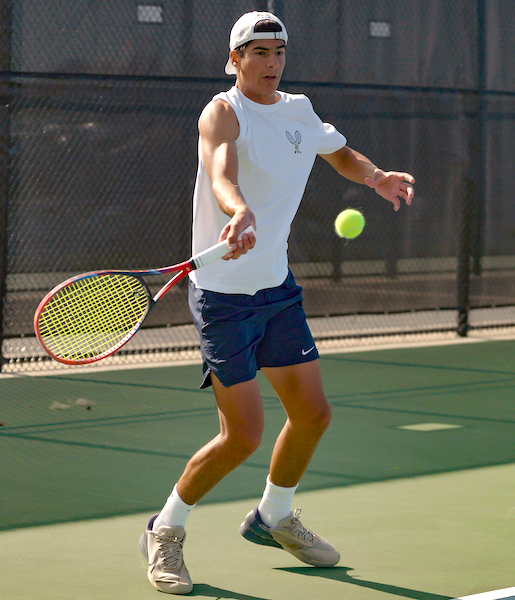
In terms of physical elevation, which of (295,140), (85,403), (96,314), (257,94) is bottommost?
(85,403)

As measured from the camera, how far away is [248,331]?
2.91m

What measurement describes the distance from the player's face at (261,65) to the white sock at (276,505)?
3.95 feet

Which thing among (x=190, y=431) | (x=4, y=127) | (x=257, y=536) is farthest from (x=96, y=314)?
(x=4, y=127)

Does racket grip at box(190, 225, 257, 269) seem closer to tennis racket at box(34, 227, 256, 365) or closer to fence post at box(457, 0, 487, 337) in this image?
tennis racket at box(34, 227, 256, 365)

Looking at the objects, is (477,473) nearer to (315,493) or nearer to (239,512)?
(315,493)

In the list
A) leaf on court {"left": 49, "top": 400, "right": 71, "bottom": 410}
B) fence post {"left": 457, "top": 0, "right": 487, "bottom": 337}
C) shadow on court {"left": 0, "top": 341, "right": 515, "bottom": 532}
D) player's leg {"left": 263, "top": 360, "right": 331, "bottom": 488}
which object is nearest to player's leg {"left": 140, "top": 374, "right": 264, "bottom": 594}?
player's leg {"left": 263, "top": 360, "right": 331, "bottom": 488}

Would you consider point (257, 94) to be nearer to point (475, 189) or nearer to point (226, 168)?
point (226, 168)

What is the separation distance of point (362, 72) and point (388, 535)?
455 centimetres

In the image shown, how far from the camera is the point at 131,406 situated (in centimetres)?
536

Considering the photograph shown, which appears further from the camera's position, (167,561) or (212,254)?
(167,561)

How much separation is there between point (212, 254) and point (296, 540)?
98 cm

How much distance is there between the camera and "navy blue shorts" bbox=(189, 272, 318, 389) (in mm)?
2859

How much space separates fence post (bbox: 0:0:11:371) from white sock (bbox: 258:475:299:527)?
3.39 meters

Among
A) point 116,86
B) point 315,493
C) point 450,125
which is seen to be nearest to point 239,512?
point 315,493
